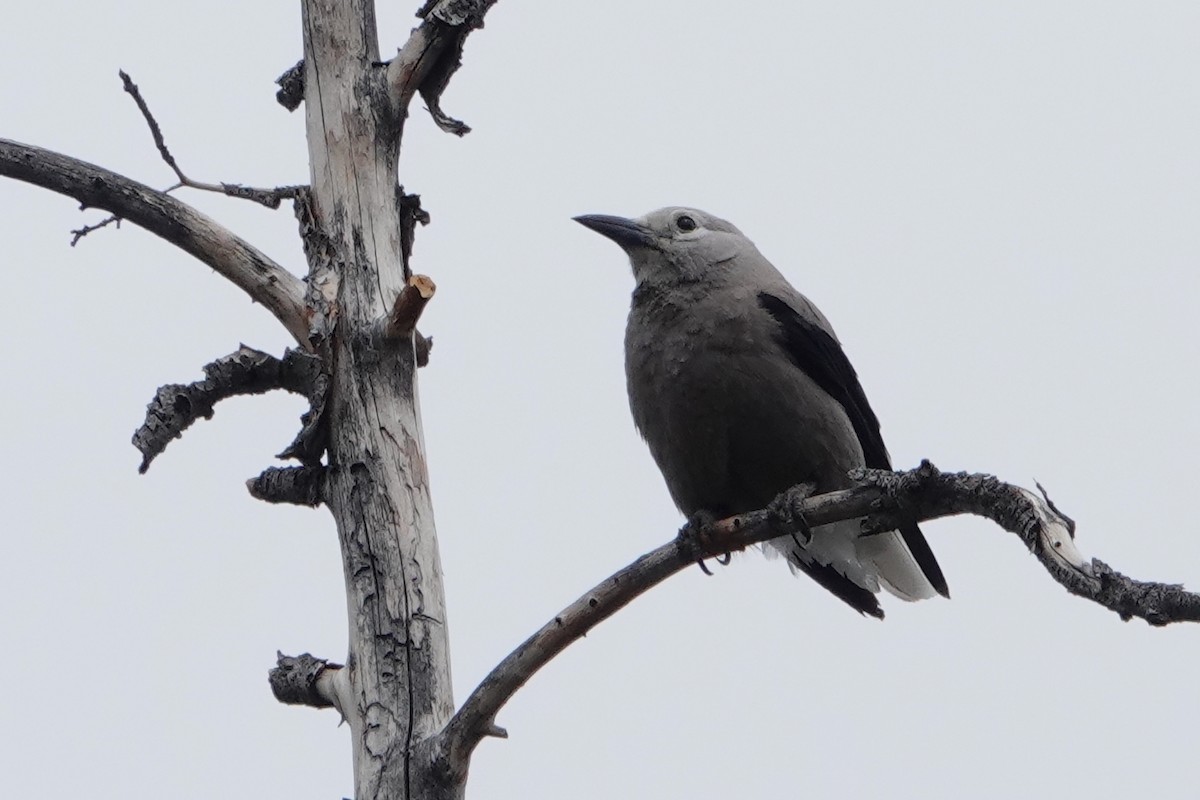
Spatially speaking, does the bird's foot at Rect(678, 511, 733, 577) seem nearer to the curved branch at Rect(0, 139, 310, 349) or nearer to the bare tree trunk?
the bare tree trunk

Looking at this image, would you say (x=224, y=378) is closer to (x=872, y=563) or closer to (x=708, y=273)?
(x=708, y=273)

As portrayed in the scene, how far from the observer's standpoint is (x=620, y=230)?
5.27 meters

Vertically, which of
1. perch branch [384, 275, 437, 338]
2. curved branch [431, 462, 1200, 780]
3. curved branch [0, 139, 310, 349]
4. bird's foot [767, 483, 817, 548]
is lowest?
curved branch [431, 462, 1200, 780]

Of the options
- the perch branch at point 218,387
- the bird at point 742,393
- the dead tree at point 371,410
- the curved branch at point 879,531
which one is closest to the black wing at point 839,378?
the bird at point 742,393

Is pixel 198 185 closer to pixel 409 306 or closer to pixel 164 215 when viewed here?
pixel 164 215

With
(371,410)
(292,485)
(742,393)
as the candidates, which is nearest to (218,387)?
(292,485)

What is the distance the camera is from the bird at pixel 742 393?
4.64m

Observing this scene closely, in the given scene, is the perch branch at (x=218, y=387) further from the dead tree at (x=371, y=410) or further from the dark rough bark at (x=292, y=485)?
the dark rough bark at (x=292, y=485)

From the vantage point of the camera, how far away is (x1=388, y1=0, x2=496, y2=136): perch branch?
4199 mm

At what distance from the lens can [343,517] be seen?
12.7 ft

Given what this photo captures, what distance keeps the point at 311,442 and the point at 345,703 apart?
699 millimetres

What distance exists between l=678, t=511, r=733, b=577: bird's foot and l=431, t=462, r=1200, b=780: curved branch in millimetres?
35

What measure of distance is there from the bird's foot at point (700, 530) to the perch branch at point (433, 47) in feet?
4.90

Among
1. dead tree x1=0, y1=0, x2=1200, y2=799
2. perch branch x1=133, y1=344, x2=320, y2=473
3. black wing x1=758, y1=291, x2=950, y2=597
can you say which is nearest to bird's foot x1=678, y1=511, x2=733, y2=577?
dead tree x1=0, y1=0, x2=1200, y2=799
